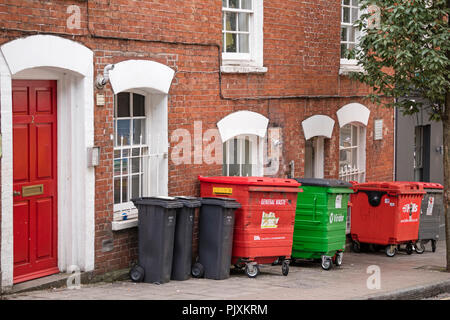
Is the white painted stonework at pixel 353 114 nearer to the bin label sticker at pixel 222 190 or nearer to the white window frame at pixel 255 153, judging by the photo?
the white window frame at pixel 255 153

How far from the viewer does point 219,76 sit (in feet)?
40.2

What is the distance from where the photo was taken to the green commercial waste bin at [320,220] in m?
12.1

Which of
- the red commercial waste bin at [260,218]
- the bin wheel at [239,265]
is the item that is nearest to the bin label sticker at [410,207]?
the red commercial waste bin at [260,218]

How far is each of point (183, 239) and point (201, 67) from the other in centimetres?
290

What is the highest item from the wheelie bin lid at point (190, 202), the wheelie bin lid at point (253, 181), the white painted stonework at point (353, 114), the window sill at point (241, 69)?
the window sill at point (241, 69)

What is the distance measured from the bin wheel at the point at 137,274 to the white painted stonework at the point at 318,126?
5.18 m

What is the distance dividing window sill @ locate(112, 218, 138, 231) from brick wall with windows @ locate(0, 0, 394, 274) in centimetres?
9

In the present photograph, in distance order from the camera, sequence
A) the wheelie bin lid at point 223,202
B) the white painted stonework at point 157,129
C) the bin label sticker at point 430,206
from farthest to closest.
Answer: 1. the bin label sticker at point 430,206
2. the white painted stonework at point 157,129
3. the wheelie bin lid at point 223,202

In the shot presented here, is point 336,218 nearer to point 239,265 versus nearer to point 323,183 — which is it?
point 323,183

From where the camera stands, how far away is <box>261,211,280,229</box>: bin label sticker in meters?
11.1

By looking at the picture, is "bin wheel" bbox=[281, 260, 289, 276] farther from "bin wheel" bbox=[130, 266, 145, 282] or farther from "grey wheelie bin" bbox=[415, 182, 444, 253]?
"grey wheelie bin" bbox=[415, 182, 444, 253]

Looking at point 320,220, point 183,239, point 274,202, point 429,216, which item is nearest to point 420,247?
point 429,216

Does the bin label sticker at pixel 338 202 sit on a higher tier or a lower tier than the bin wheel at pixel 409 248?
higher

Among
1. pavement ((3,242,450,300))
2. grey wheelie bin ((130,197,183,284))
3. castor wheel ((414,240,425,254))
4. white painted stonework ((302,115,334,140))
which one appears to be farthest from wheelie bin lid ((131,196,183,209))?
castor wheel ((414,240,425,254))
